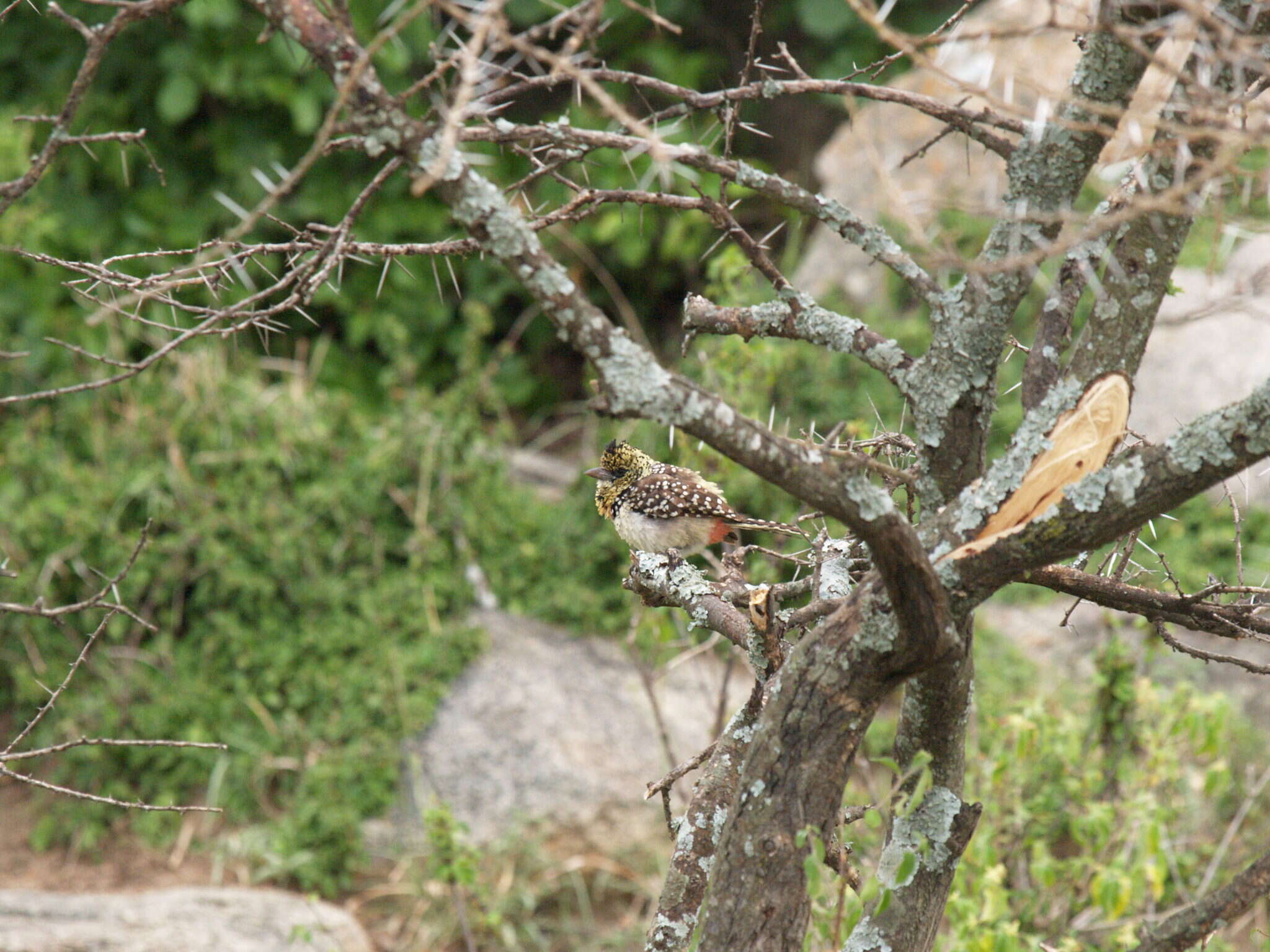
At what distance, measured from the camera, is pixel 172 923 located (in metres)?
4.48

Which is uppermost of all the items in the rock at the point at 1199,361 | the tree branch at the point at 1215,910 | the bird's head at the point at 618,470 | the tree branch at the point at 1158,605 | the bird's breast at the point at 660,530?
the rock at the point at 1199,361

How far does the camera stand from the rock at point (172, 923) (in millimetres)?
4262

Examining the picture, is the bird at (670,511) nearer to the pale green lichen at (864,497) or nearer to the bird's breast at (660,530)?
the bird's breast at (660,530)

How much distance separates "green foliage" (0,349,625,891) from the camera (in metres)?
5.66

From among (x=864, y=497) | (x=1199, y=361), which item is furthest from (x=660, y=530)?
(x=1199, y=361)

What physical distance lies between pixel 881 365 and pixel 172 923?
3.66m

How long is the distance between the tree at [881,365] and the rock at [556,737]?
9.48 ft

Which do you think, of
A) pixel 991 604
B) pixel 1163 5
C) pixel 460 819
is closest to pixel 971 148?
pixel 991 604

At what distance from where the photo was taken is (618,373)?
1806mm

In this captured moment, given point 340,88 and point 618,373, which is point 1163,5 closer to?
point 618,373

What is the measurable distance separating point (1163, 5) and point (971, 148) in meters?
6.31

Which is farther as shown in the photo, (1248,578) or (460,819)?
(1248,578)

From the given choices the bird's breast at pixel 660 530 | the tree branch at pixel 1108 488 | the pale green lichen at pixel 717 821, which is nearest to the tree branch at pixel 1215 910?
the tree branch at pixel 1108 488

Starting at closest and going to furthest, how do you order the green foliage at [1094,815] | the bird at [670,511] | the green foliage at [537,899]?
the green foliage at [1094,815]
the bird at [670,511]
the green foliage at [537,899]
